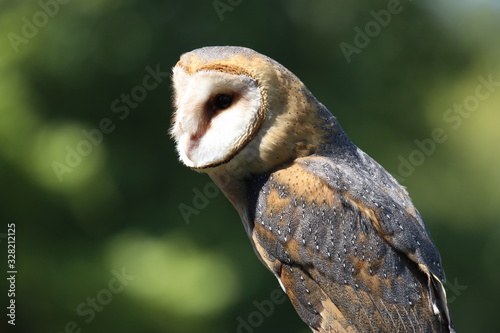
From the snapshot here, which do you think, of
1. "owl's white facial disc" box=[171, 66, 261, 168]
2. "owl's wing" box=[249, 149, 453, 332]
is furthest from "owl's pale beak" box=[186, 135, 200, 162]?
"owl's wing" box=[249, 149, 453, 332]

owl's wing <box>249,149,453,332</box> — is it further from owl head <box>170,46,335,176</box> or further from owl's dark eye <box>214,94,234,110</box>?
owl's dark eye <box>214,94,234,110</box>

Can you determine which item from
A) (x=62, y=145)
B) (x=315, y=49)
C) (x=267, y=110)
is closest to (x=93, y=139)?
(x=62, y=145)

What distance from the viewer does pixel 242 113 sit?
2.10 m

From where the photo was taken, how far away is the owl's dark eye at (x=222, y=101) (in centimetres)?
213

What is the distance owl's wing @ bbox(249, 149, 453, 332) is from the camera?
2090 mm

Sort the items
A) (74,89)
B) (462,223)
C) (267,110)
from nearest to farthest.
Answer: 1. (267,110)
2. (74,89)
3. (462,223)

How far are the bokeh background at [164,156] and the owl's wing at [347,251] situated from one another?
3.29 metres

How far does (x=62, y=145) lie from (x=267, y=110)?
416cm

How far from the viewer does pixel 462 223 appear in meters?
6.72

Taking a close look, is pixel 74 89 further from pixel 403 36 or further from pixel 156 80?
pixel 403 36

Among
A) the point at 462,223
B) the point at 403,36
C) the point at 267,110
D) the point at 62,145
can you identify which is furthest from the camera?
the point at 403,36

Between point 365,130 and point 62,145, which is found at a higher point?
point 365,130

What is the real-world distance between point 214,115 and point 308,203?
1.43 ft

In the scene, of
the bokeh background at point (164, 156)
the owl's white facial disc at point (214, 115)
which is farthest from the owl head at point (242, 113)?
the bokeh background at point (164, 156)
